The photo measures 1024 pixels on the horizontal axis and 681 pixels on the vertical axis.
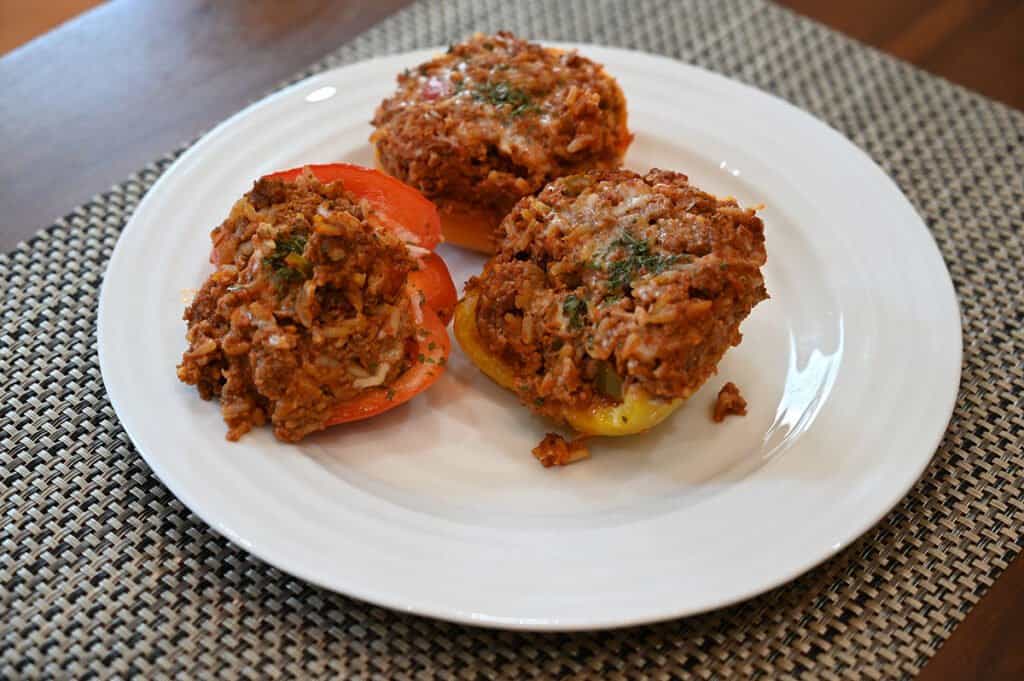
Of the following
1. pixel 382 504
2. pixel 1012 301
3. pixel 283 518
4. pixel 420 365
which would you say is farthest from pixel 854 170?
pixel 283 518

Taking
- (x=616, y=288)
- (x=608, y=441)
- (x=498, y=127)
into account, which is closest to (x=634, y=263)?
(x=616, y=288)

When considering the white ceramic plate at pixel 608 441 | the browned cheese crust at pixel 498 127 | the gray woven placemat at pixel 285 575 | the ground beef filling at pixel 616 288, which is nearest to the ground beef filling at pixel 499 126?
the browned cheese crust at pixel 498 127

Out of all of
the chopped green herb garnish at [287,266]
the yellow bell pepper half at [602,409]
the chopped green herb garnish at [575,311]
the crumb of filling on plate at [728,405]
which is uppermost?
the chopped green herb garnish at [287,266]

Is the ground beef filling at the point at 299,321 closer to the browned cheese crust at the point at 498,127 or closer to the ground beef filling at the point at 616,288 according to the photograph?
the ground beef filling at the point at 616,288

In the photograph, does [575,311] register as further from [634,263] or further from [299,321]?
[299,321]

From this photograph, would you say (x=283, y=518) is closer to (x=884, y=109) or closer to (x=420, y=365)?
(x=420, y=365)

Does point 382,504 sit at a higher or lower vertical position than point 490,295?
lower
